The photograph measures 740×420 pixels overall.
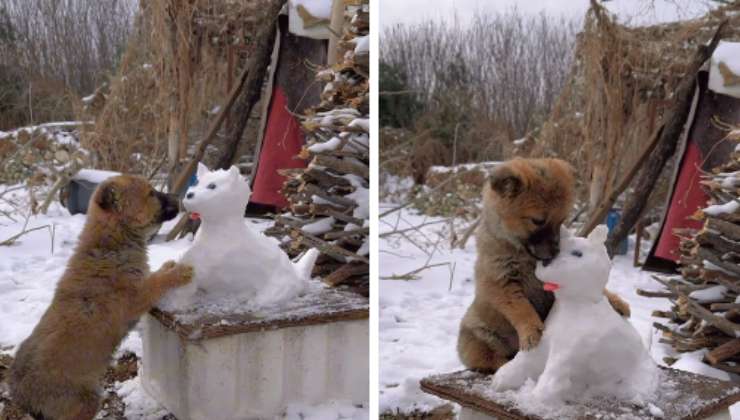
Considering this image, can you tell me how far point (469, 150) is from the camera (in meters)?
2.61

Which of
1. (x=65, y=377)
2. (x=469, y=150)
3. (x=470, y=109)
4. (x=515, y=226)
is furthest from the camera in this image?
(x=469, y=150)

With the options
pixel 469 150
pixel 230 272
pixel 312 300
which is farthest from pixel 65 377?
pixel 469 150

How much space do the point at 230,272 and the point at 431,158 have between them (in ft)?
4.38

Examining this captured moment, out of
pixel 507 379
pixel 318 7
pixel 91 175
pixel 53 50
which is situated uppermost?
pixel 318 7

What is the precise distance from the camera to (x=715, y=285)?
215 cm

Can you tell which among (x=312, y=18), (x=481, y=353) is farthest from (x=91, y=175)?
(x=481, y=353)

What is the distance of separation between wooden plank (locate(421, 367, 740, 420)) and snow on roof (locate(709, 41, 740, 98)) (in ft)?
4.93

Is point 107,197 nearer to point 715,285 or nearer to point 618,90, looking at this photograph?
point 715,285

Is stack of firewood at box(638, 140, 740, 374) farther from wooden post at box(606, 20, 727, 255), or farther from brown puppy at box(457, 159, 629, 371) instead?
brown puppy at box(457, 159, 629, 371)

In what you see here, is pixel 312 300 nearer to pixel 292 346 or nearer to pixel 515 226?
pixel 292 346

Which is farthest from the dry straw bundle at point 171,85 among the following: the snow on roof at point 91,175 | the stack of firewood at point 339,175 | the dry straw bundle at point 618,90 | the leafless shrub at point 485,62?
the dry straw bundle at point 618,90

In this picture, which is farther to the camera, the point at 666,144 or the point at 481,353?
the point at 666,144

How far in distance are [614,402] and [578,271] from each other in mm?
175

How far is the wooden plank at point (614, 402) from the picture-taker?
1.01 meters
